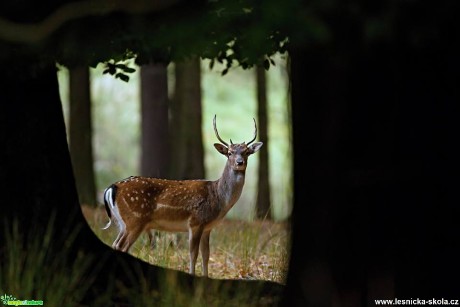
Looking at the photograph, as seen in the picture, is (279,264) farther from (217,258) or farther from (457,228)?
(457,228)

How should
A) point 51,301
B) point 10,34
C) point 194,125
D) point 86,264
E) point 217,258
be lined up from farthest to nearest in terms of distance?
point 194,125 < point 217,258 < point 86,264 < point 51,301 < point 10,34

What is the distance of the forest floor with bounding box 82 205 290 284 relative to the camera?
853 cm

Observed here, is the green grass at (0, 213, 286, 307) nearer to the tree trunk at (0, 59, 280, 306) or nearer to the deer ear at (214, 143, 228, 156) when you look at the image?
the tree trunk at (0, 59, 280, 306)

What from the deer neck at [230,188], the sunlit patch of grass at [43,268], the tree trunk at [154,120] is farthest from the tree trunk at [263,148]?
the sunlit patch of grass at [43,268]

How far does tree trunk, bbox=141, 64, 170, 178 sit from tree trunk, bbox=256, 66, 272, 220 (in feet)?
4.49

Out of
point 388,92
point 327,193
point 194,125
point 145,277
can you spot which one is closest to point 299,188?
point 327,193

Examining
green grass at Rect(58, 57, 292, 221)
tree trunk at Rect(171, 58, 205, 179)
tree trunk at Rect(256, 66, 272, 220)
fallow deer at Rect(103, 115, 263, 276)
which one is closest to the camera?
fallow deer at Rect(103, 115, 263, 276)

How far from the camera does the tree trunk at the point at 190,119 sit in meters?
14.7

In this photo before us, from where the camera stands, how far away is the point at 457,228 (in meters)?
4.78

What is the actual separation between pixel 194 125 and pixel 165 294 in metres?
8.34

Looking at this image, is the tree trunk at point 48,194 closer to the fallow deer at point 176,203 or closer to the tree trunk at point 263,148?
the fallow deer at point 176,203

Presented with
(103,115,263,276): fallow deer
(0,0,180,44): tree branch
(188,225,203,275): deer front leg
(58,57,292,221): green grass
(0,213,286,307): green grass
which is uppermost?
(58,57,292,221): green grass

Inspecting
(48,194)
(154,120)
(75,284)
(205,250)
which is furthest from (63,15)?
(154,120)

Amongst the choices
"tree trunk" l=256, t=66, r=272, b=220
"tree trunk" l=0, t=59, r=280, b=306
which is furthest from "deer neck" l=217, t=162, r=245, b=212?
"tree trunk" l=256, t=66, r=272, b=220
